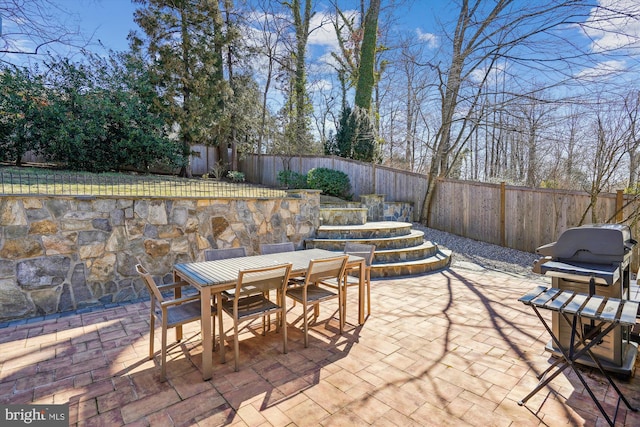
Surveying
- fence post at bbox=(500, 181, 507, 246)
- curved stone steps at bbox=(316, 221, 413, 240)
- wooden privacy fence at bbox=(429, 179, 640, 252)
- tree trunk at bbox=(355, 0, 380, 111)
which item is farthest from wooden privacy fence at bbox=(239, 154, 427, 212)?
curved stone steps at bbox=(316, 221, 413, 240)

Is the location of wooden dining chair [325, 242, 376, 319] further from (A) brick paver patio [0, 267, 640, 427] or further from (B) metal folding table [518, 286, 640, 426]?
(B) metal folding table [518, 286, 640, 426]

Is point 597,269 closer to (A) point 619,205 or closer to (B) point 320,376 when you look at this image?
(B) point 320,376

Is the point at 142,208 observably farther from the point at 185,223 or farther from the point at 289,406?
the point at 289,406

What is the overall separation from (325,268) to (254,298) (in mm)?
737

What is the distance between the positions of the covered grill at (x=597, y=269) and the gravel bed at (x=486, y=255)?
3.46 meters

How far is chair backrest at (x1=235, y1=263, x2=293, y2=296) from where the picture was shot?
8.18ft

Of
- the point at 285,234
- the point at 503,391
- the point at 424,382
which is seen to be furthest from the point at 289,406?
the point at 285,234

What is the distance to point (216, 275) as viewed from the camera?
2660mm

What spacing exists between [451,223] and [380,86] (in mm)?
9625

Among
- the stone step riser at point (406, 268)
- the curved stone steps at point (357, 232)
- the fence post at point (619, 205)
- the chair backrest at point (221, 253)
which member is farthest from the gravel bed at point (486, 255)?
the chair backrest at point (221, 253)

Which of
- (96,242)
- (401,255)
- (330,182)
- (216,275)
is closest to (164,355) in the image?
(216,275)

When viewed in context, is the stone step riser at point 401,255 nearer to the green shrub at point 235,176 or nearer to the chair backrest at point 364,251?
the chair backrest at point 364,251

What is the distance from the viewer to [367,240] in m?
5.88

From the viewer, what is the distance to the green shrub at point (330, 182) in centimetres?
1005
